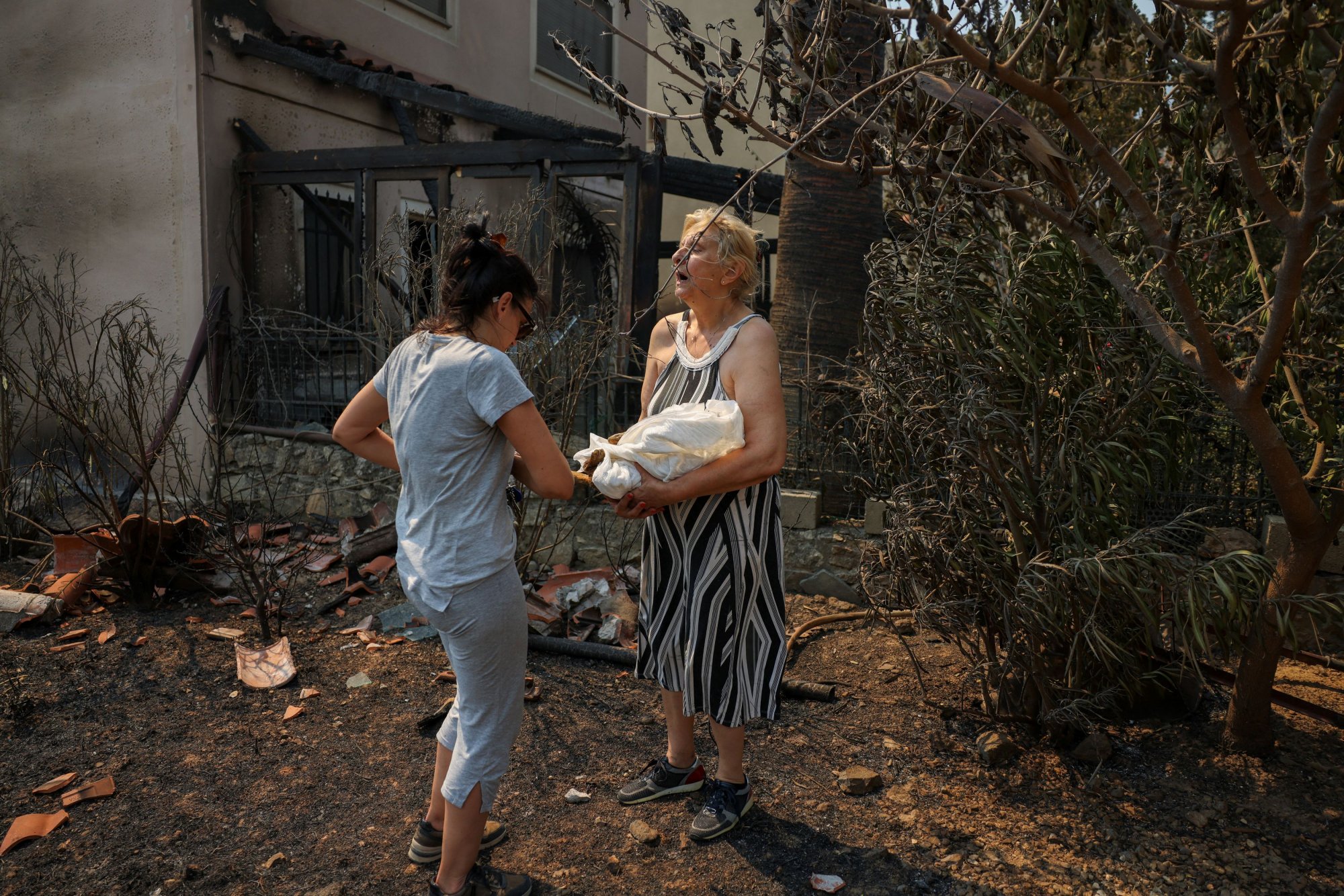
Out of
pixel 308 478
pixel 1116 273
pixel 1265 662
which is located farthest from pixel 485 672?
pixel 308 478

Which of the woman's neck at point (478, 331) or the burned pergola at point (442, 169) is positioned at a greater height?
the burned pergola at point (442, 169)

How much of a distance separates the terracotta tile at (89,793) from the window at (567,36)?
31.8 feet

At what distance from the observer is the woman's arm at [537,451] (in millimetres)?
2320

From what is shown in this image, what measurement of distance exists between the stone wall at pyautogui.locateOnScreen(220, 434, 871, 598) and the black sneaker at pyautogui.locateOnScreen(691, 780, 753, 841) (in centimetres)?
223

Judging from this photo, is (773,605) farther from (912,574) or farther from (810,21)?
(810,21)

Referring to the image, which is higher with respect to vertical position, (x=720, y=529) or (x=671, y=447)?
(x=671, y=447)

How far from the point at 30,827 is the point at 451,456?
2179mm

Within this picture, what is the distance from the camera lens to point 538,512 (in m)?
5.81

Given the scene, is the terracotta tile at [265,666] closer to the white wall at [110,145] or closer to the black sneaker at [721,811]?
the black sneaker at [721,811]

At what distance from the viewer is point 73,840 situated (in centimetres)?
309

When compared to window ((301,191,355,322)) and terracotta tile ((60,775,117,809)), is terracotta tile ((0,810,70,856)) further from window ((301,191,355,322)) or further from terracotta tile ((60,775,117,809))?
window ((301,191,355,322))

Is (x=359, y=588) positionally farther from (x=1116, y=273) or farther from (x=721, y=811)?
(x=1116, y=273)

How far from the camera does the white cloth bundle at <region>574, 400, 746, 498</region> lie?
263 cm

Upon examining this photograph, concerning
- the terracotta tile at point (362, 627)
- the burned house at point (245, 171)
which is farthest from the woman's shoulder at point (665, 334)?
the burned house at point (245, 171)
